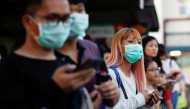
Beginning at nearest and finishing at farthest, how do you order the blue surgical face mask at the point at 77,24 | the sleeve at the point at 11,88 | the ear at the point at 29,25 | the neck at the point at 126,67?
the sleeve at the point at 11,88 → the ear at the point at 29,25 → the blue surgical face mask at the point at 77,24 → the neck at the point at 126,67

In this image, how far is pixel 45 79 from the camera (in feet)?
9.90

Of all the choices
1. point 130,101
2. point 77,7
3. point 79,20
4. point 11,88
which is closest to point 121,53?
point 130,101

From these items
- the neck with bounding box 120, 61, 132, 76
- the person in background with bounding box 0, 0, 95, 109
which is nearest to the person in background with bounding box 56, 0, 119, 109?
the person in background with bounding box 0, 0, 95, 109

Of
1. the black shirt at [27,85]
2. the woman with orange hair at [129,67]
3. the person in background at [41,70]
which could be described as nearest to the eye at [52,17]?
the person in background at [41,70]

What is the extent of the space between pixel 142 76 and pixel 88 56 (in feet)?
5.76

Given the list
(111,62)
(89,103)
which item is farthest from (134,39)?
(89,103)

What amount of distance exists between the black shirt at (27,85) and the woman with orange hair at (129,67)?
1856 mm

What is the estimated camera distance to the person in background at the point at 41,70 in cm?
297

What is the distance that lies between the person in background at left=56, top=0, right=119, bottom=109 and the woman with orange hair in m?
1.08

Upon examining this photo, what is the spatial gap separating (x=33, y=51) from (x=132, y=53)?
2.16 metres

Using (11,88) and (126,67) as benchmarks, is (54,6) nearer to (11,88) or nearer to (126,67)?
(11,88)

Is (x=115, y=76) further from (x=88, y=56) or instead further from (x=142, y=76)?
(x=88, y=56)

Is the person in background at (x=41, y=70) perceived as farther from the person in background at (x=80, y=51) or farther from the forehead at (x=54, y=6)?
the person in background at (x=80, y=51)

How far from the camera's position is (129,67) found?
521 centimetres
